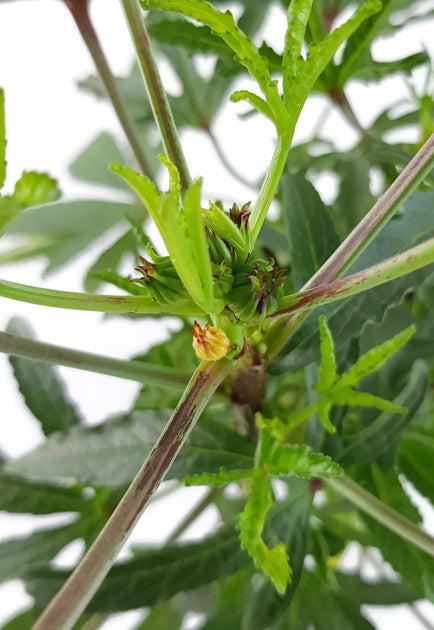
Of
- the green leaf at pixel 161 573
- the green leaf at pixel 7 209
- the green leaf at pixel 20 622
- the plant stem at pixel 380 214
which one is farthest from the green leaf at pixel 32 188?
the green leaf at pixel 20 622

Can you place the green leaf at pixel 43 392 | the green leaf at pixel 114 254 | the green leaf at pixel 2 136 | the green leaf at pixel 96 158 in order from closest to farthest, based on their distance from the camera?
1. the green leaf at pixel 2 136
2. the green leaf at pixel 43 392
3. the green leaf at pixel 114 254
4. the green leaf at pixel 96 158

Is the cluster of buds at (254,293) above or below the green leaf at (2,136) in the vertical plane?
below

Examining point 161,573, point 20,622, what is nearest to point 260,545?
point 161,573

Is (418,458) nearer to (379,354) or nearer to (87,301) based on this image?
(379,354)

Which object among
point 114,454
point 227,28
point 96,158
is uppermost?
point 96,158

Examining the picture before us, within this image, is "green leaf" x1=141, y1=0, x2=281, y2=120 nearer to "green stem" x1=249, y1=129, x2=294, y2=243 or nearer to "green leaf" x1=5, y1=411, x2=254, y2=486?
"green stem" x1=249, y1=129, x2=294, y2=243

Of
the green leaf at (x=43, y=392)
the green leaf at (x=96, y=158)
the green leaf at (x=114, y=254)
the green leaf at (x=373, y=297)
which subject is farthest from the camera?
the green leaf at (x=96, y=158)

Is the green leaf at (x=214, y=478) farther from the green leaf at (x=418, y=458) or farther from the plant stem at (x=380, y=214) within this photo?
the green leaf at (x=418, y=458)

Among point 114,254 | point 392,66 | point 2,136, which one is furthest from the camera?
point 114,254
